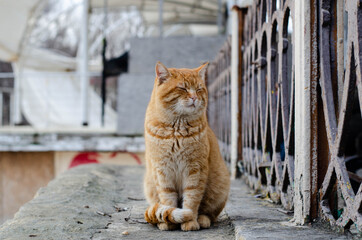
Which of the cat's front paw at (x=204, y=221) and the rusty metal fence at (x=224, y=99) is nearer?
the cat's front paw at (x=204, y=221)

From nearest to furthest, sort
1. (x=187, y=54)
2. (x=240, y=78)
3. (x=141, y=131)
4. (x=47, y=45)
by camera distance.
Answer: (x=240, y=78)
(x=141, y=131)
(x=187, y=54)
(x=47, y=45)

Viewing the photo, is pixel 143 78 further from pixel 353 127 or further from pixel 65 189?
pixel 65 189

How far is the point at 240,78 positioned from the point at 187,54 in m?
3.75

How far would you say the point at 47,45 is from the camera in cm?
2806

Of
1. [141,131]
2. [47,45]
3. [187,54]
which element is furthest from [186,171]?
[47,45]

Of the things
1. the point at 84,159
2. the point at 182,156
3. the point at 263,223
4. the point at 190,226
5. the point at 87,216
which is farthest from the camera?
the point at 84,159

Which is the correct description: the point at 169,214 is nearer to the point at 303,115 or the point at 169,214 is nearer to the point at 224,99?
the point at 303,115

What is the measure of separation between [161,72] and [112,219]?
0.95 meters

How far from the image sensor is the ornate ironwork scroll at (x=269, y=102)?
230cm

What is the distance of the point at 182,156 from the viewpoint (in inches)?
89.0

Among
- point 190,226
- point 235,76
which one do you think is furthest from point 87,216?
point 235,76

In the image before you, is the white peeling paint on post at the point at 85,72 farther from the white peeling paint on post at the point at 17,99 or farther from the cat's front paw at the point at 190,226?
the cat's front paw at the point at 190,226

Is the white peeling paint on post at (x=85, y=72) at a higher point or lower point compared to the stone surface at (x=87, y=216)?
higher

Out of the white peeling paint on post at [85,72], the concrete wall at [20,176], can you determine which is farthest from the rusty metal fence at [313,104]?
the white peeling paint on post at [85,72]
